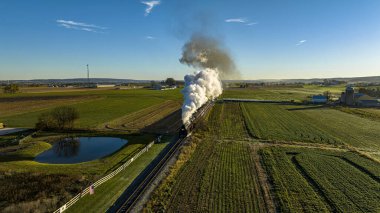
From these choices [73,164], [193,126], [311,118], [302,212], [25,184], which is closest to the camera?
[302,212]

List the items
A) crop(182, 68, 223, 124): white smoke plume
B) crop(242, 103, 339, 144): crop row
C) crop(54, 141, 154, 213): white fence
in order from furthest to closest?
1. crop(182, 68, 223, 124): white smoke plume
2. crop(242, 103, 339, 144): crop row
3. crop(54, 141, 154, 213): white fence

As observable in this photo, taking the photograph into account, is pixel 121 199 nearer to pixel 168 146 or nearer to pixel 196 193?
pixel 196 193

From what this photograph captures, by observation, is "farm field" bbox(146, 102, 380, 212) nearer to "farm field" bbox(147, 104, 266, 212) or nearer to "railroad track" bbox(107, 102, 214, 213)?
"farm field" bbox(147, 104, 266, 212)

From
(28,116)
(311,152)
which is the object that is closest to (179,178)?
(311,152)

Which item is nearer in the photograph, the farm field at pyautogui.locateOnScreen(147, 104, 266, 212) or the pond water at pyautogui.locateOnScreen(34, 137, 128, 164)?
the farm field at pyautogui.locateOnScreen(147, 104, 266, 212)

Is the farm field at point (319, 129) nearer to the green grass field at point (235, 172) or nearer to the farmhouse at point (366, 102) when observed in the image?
the green grass field at point (235, 172)

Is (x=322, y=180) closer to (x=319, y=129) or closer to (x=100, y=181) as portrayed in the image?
(x=100, y=181)

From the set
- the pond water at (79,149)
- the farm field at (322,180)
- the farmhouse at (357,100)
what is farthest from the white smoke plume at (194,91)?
the farmhouse at (357,100)

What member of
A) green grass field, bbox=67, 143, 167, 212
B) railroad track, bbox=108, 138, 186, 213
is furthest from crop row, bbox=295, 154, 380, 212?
green grass field, bbox=67, 143, 167, 212
